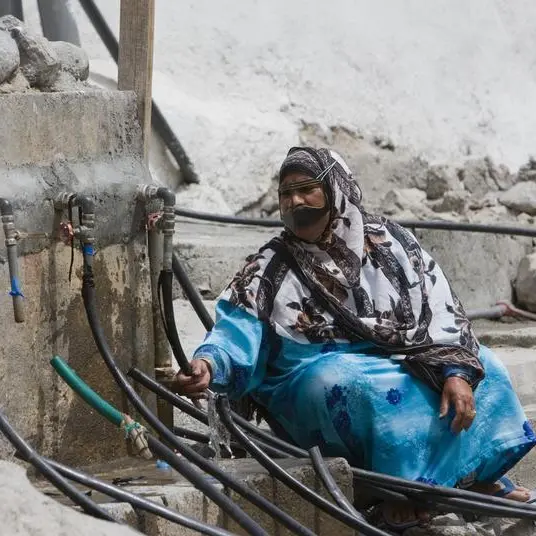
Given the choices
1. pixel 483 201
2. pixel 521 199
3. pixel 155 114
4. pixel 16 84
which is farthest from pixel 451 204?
pixel 16 84

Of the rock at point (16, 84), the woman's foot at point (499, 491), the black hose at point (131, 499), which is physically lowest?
the woman's foot at point (499, 491)

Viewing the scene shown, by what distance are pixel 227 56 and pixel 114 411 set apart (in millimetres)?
5446

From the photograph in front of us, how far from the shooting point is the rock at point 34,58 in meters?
4.86

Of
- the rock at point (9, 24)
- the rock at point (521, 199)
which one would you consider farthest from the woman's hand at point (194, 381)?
the rock at point (521, 199)

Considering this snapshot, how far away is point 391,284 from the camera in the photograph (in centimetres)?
565

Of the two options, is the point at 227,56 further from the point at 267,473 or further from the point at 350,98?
the point at 267,473

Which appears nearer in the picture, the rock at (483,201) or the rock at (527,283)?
the rock at (527,283)

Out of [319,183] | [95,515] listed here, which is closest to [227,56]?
[319,183]

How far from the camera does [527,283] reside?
9234 mm

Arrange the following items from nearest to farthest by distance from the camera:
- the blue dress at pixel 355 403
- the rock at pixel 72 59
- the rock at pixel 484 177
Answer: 1. the rock at pixel 72 59
2. the blue dress at pixel 355 403
3. the rock at pixel 484 177

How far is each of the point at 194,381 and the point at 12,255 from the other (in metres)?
0.86

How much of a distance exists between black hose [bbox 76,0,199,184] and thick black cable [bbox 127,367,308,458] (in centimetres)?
382

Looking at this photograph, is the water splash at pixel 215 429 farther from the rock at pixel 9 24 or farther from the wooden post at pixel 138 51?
the rock at pixel 9 24

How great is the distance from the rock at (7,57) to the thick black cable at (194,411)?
3.53 feet
